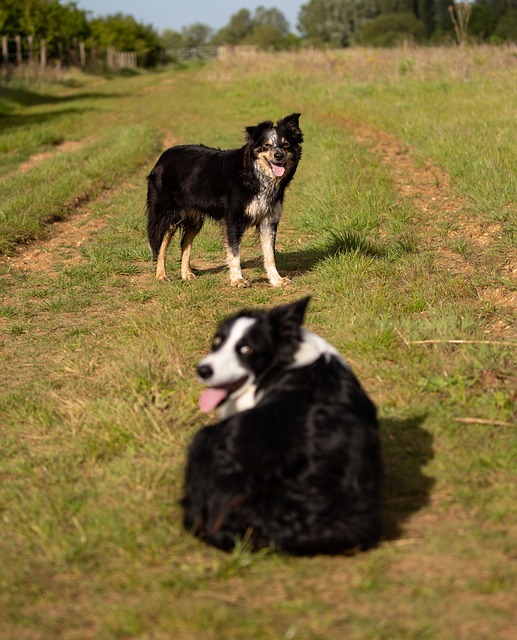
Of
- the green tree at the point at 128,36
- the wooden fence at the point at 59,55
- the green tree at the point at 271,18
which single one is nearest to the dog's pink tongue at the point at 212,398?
the wooden fence at the point at 59,55

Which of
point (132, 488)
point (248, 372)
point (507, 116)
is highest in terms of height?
point (507, 116)

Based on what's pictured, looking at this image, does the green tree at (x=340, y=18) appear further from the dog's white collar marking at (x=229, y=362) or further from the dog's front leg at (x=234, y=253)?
the dog's white collar marking at (x=229, y=362)

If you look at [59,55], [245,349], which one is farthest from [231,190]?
[59,55]

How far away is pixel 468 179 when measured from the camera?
1026 cm

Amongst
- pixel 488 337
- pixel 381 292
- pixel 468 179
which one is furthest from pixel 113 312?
pixel 468 179

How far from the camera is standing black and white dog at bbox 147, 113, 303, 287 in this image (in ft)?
24.0

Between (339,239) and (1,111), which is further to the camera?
(1,111)

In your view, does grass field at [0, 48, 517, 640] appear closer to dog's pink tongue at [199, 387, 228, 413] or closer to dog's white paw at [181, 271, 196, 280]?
dog's white paw at [181, 271, 196, 280]

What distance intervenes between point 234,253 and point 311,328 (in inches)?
69.5

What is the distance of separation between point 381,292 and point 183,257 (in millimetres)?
2379

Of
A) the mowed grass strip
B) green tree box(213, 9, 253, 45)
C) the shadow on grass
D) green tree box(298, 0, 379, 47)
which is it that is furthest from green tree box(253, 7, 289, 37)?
the mowed grass strip

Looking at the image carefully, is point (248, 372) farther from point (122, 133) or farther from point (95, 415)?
point (122, 133)

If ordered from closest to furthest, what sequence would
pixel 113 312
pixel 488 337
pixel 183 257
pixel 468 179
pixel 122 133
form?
1. pixel 488 337
2. pixel 113 312
3. pixel 183 257
4. pixel 468 179
5. pixel 122 133

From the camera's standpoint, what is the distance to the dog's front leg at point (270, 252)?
25.0 ft
